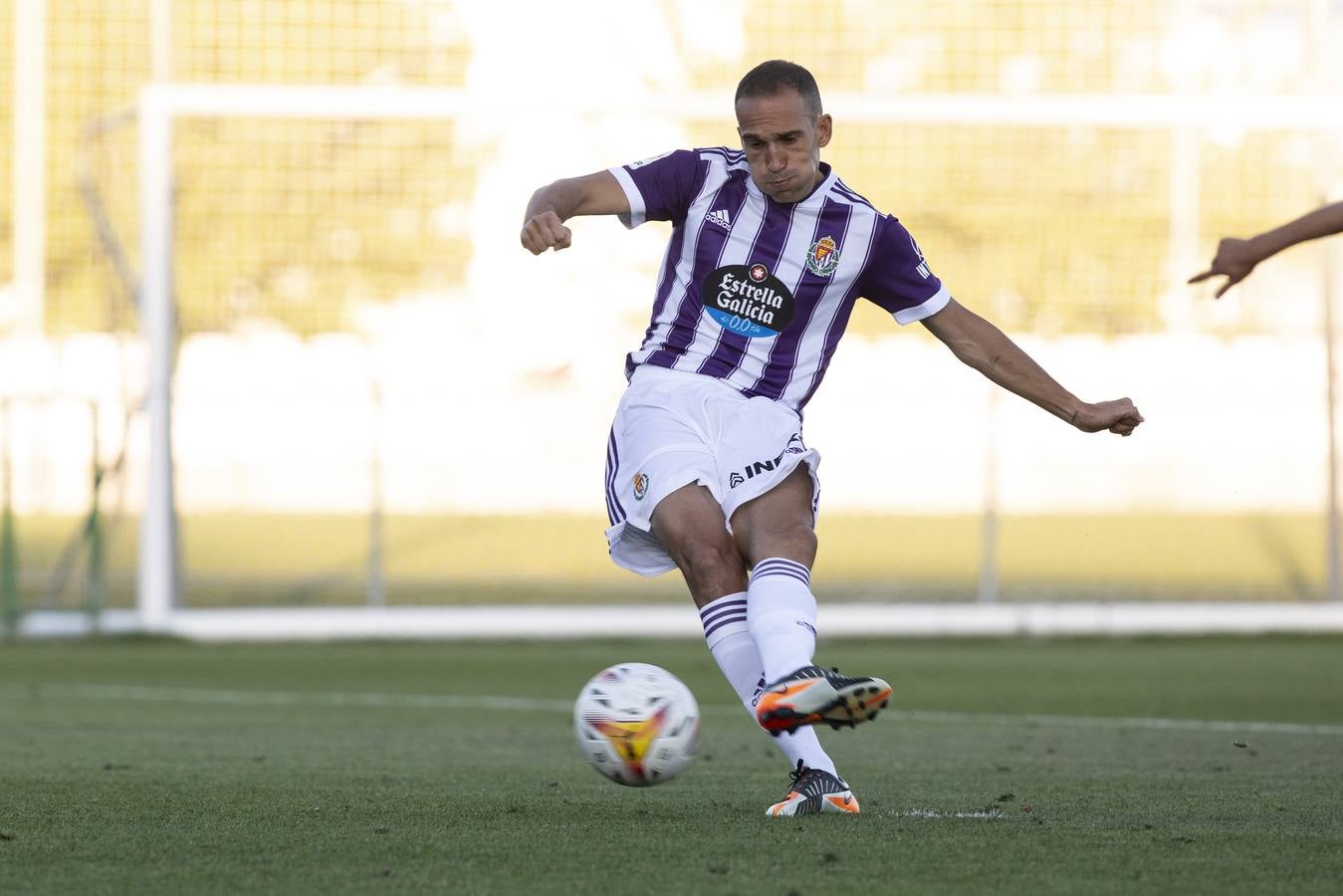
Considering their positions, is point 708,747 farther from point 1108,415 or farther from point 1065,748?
point 1108,415

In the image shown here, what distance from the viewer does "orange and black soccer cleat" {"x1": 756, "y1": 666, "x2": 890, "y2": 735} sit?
3971mm

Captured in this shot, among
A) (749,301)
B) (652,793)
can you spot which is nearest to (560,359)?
(652,793)

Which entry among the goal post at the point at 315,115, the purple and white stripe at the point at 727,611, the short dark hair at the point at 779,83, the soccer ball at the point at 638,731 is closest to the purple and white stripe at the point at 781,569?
the purple and white stripe at the point at 727,611

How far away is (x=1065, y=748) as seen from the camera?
261 inches

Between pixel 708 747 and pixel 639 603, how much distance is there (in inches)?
305

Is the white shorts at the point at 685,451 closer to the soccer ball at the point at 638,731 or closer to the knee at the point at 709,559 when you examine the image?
the knee at the point at 709,559

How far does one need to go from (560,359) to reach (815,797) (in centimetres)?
1068

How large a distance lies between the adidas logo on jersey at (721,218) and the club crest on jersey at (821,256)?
0.22 m

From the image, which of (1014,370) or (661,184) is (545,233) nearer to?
(661,184)

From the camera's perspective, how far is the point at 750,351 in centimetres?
485

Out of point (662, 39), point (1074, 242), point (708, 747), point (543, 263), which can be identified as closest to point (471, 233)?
point (543, 263)

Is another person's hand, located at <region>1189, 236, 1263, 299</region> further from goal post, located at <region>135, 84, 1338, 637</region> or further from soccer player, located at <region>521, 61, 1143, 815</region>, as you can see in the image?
goal post, located at <region>135, 84, 1338, 637</region>

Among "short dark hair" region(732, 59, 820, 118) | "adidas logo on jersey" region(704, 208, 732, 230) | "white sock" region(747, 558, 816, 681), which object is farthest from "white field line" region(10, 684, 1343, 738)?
"short dark hair" region(732, 59, 820, 118)

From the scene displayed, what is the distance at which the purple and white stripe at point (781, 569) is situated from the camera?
450 centimetres
